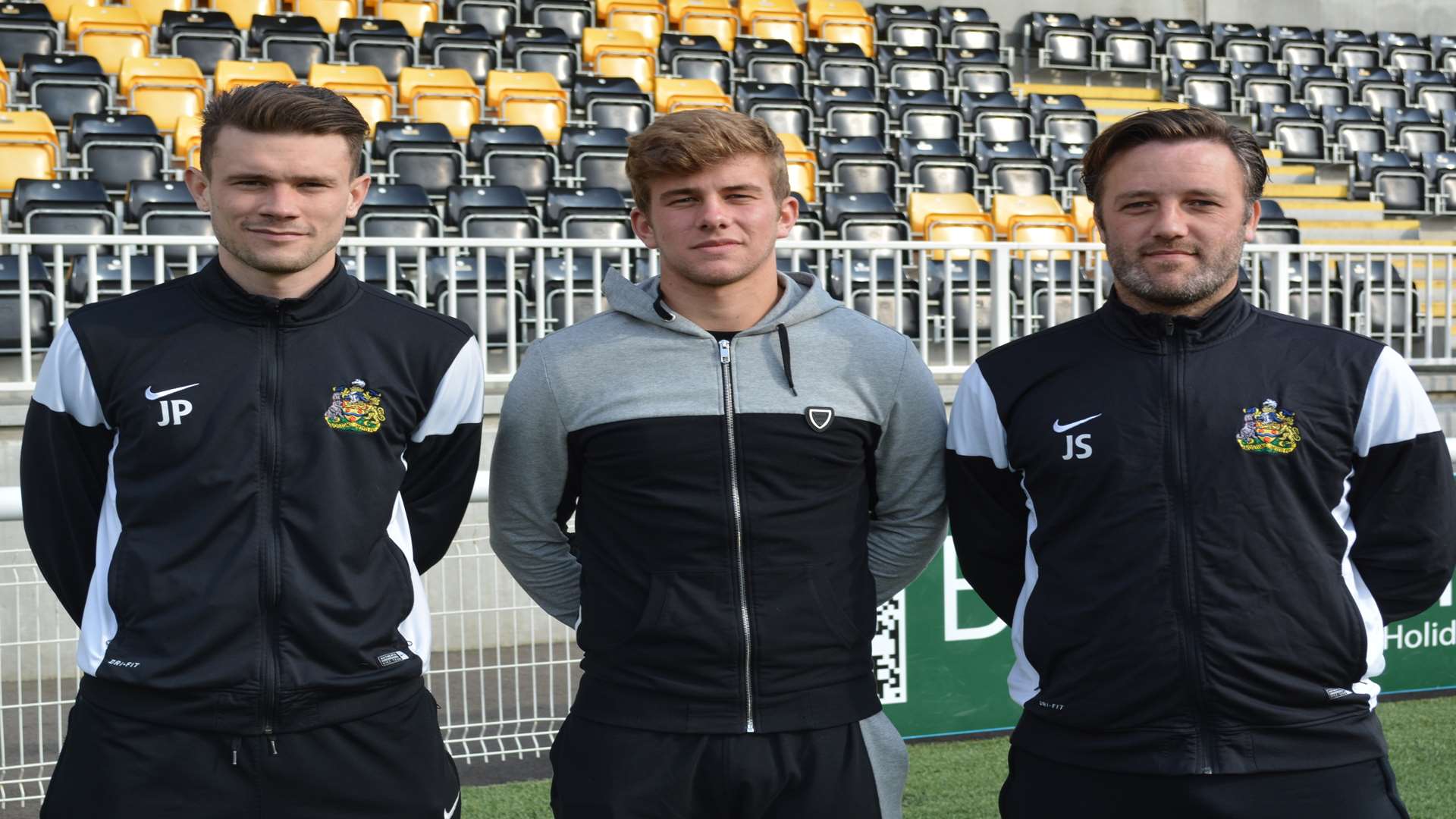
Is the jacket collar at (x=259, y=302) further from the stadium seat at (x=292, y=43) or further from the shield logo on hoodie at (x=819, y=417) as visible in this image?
the stadium seat at (x=292, y=43)

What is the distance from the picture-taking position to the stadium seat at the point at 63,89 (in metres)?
10.1

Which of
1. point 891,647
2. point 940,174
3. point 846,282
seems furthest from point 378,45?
point 891,647

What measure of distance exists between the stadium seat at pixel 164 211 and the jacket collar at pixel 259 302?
220 inches

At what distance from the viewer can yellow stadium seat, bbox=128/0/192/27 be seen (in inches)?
468

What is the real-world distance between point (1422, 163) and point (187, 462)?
14124mm

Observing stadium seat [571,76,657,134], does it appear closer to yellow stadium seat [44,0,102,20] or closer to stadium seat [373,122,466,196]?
stadium seat [373,122,466,196]

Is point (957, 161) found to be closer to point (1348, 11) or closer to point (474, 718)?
point (474, 718)

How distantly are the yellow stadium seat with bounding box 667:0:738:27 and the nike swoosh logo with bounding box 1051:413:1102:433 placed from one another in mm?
12597

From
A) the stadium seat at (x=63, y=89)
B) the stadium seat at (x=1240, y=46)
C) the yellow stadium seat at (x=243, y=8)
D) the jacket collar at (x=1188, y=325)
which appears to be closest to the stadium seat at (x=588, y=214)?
the stadium seat at (x=63, y=89)

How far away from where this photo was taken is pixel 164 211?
7980 millimetres

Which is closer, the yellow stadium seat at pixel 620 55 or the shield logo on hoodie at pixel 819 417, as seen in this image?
the shield logo on hoodie at pixel 819 417

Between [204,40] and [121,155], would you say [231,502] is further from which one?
[204,40]

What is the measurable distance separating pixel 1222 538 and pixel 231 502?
62.4 inches

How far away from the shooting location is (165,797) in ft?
7.39
